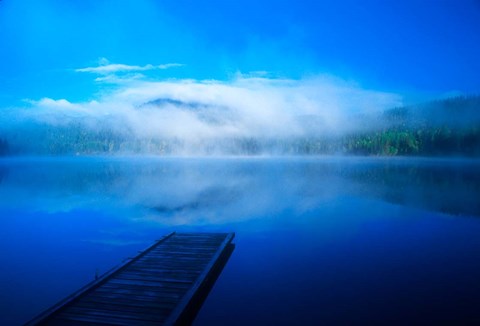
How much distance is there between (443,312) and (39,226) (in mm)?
20195

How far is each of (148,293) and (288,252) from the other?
7256mm

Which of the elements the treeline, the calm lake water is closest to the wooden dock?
the calm lake water

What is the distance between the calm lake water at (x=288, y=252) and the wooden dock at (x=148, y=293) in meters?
0.77

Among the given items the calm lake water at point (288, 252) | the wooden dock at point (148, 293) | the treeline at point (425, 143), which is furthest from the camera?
the treeline at point (425, 143)

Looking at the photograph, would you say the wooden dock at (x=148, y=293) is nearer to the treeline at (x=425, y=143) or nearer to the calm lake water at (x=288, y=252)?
the calm lake water at (x=288, y=252)

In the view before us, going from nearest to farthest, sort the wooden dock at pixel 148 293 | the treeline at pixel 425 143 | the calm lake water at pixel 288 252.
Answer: the wooden dock at pixel 148 293, the calm lake water at pixel 288 252, the treeline at pixel 425 143

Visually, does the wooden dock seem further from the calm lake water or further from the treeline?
the treeline

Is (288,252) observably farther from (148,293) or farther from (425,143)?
(425,143)

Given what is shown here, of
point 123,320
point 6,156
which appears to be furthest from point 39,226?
point 6,156

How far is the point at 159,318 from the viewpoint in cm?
725

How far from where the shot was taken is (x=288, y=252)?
14.2m

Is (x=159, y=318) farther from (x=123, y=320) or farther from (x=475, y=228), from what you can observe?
(x=475, y=228)

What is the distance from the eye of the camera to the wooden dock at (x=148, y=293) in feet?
23.6

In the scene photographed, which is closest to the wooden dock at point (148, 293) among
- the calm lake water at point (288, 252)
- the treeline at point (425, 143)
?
the calm lake water at point (288, 252)
